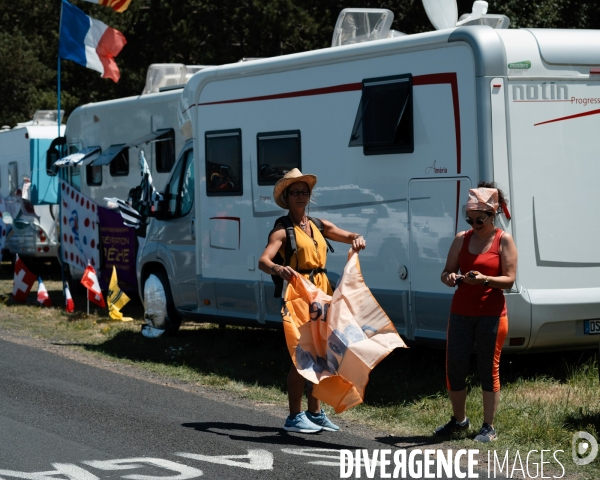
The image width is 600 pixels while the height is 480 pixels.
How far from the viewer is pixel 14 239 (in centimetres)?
1919

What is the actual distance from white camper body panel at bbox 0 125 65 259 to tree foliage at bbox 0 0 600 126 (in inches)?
401

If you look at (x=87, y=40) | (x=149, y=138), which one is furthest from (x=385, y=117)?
(x=87, y=40)

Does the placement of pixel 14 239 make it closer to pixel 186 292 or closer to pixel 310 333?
pixel 186 292

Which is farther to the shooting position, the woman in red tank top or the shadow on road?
the shadow on road

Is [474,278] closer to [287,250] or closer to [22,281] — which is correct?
[287,250]

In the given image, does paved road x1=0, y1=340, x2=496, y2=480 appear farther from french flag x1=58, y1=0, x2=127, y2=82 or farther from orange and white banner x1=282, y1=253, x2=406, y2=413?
french flag x1=58, y1=0, x2=127, y2=82

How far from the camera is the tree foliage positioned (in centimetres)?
2731

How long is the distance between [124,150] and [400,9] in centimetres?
1370

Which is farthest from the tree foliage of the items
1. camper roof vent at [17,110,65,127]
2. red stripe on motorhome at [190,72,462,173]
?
red stripe on motorhome at [190,72,462,173]

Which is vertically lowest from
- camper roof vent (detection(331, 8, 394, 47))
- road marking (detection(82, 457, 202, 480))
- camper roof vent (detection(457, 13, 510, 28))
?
road marking (detection(82, 457, 202, 480))

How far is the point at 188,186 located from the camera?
11.2m

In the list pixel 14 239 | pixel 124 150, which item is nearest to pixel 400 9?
pixel 14 239

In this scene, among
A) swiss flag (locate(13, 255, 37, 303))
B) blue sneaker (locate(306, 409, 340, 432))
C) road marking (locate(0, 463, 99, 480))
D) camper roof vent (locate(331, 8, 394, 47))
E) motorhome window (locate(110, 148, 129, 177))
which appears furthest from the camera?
swiss flag (locate(13, 255, 37, 303))

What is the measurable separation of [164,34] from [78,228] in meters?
17.2
